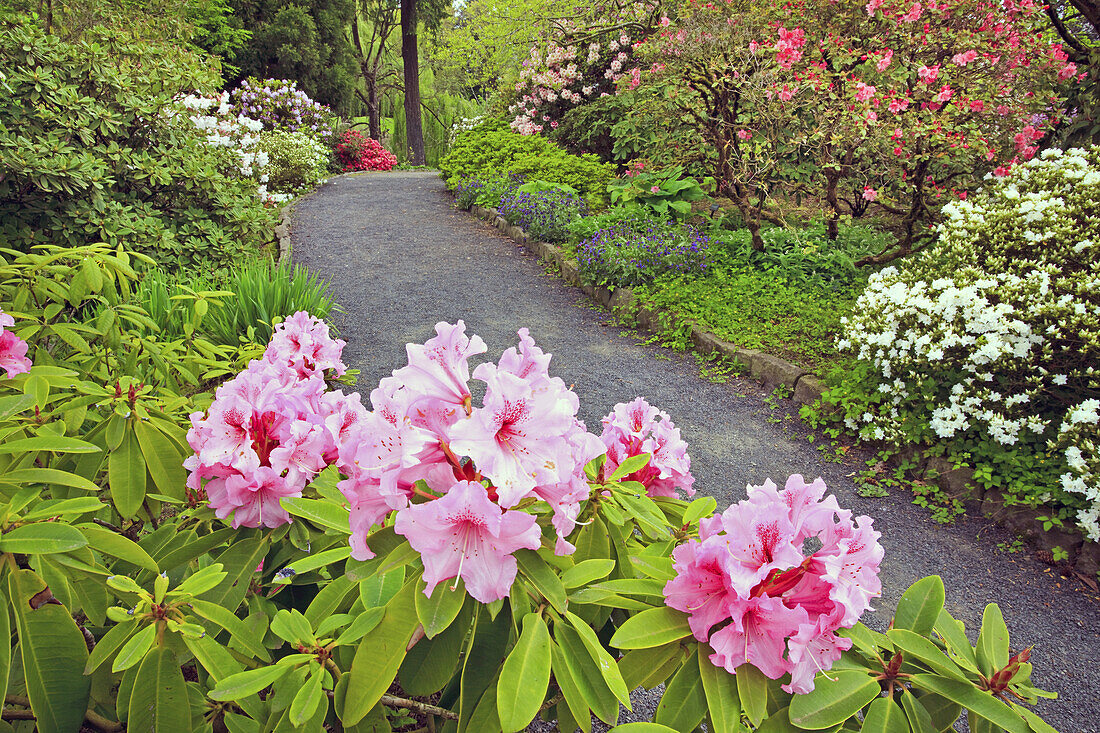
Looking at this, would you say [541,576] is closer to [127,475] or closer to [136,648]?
[136,648]

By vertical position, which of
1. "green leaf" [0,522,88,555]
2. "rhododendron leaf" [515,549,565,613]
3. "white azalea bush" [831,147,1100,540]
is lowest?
"white azalea bush" [831,147,1100,540]

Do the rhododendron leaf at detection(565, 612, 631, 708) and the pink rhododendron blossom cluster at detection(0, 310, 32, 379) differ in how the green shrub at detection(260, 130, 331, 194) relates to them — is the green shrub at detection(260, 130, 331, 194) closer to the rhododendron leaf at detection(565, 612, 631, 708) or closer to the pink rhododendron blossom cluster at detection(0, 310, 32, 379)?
the pink rhododendron blossom cluster at detection(0, 310, 32, 379)

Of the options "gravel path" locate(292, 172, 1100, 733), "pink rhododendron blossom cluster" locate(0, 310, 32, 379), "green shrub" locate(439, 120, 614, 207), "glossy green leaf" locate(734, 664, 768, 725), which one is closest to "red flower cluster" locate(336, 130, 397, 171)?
"green shrub" locate(439, 120, 614, 207)

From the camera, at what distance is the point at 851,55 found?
5.85 metres

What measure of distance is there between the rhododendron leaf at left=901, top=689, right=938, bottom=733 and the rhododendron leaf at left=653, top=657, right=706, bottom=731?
0.23 meters

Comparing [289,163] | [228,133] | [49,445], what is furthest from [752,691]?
[289,163]

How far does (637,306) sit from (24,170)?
4.38 meters

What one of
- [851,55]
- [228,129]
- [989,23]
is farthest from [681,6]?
[228,129]

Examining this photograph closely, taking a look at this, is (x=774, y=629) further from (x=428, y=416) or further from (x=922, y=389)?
(x=922, y=389)

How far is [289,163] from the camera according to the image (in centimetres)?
1143

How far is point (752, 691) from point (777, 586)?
0.13 metres

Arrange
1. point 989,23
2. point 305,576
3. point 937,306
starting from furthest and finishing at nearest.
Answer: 1. point 989,23
2. point 937,306
3. point 305,576

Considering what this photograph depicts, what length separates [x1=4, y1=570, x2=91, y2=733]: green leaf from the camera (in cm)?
75

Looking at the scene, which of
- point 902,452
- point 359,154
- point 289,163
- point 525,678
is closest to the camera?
point 525,678
